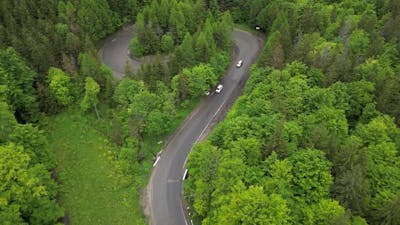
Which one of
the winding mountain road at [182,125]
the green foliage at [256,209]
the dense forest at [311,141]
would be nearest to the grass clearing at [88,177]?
the winding mountain road at [182,125]

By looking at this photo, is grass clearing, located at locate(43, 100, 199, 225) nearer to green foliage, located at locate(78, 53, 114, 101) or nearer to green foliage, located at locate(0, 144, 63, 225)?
green foliage, located at locate(78, 53, 114, 101)

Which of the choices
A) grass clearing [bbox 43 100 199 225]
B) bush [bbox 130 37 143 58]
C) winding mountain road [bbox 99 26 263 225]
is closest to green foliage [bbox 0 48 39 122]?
grass clearing [bbox 43 100 199 225]

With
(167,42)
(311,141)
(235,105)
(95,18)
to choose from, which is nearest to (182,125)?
(235,105)

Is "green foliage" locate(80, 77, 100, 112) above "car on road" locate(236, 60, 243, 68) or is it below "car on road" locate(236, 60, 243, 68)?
above

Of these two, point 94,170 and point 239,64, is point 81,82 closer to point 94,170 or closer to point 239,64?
point 94,170

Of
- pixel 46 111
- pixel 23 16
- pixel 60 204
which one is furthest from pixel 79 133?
pixel 23 16

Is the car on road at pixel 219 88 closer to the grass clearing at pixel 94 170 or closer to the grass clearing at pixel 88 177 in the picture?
the grass clearing at pixel 94 170
